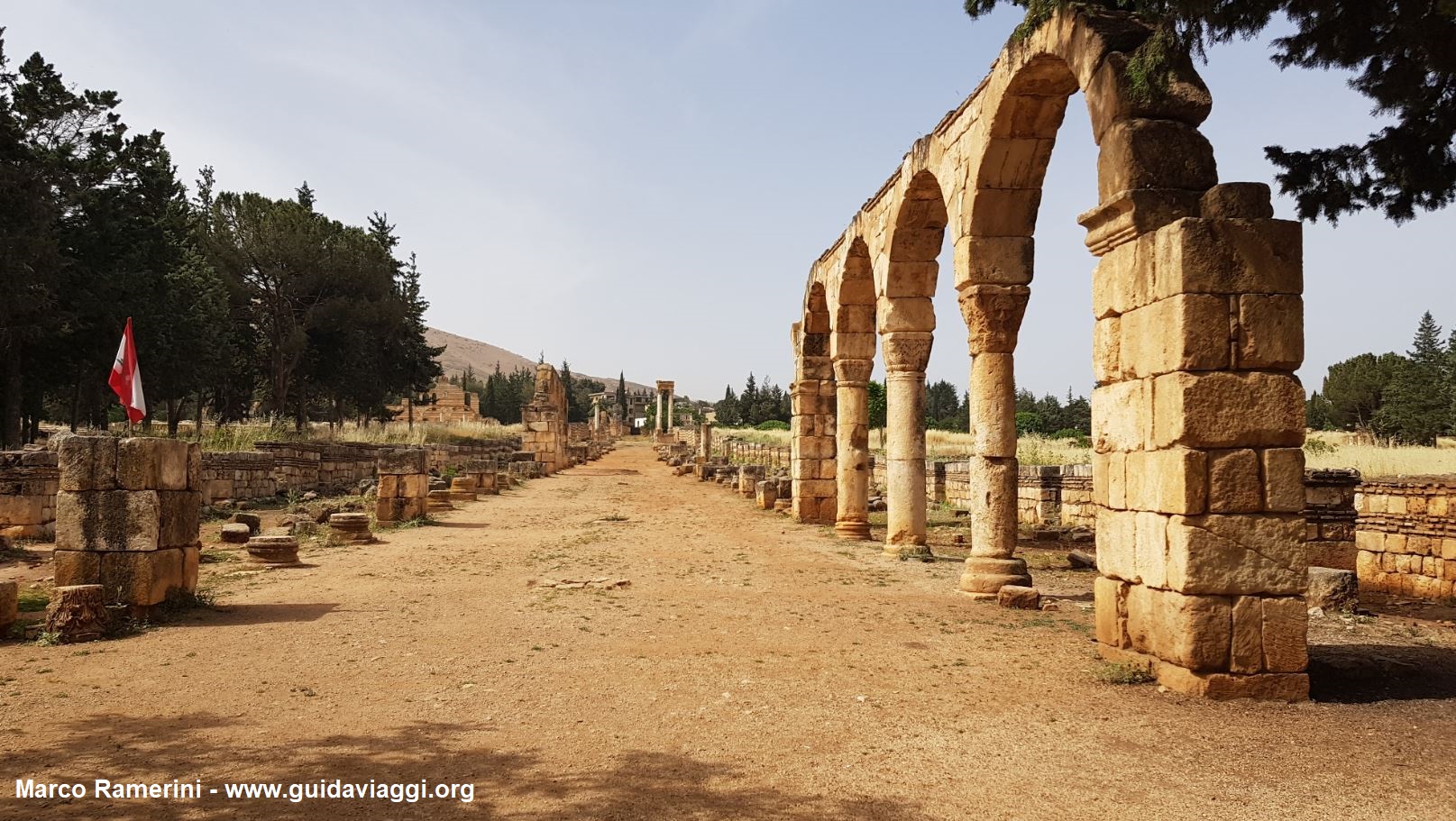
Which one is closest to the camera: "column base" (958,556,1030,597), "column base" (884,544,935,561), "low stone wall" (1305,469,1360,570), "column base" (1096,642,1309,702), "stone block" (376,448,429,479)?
"column base" (1096,642,1309,702)

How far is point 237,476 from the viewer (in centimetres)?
2070

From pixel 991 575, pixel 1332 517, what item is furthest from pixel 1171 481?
pixel 1332 517

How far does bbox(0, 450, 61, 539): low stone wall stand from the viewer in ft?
47.4

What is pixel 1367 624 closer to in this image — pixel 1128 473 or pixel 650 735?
pixel 1128 473

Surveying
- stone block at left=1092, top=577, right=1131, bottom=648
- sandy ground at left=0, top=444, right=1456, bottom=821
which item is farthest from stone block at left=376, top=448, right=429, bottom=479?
stone block at left=1092, top=577, right=1131, bottom=648

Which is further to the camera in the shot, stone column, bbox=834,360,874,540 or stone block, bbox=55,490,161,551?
stone column, bbox=834,360,874,540

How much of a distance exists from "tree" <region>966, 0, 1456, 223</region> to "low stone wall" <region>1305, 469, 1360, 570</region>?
146 inches

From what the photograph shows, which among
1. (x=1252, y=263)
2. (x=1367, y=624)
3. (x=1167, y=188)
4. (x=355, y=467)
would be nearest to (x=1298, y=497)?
(x=1252, y=263)

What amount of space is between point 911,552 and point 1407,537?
6.00 metres

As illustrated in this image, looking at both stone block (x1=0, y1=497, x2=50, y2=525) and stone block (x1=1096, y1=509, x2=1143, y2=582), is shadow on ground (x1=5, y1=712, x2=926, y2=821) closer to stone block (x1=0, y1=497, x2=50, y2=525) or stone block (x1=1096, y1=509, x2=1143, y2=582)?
stone block (x1=1096, y1=509, x2=1143, y2=582)

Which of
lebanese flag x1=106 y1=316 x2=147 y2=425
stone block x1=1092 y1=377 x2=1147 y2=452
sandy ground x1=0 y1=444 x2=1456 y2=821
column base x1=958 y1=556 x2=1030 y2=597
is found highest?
lebanese flag x1=106 y1=316 x2=147 y2=425

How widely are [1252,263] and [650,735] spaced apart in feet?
16.0

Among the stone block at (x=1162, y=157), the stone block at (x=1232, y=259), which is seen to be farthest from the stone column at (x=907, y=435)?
the stone block at (x=1232, y=259)

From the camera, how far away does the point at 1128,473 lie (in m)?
6.41
